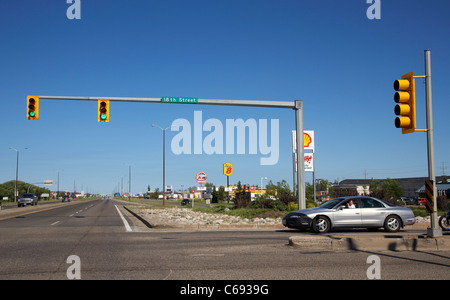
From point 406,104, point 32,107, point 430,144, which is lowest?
point 430,144

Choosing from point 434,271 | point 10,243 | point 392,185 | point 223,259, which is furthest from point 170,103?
point 392,185

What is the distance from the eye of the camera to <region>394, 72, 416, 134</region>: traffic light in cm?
1073

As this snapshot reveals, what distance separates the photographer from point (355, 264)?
852cm

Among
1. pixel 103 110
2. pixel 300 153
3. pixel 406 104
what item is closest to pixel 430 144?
pixel 406 104

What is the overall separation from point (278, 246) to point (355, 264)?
127 inches

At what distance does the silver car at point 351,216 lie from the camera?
1530 cm

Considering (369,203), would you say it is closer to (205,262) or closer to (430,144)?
(430,144)

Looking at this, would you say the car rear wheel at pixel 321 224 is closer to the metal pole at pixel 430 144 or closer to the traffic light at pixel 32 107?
the metal pole at pixel 430 144

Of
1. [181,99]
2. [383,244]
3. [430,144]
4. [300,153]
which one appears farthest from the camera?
[300,153]

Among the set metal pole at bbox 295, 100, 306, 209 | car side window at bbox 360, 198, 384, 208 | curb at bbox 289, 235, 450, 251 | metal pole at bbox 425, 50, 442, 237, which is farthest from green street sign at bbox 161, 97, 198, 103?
metal pole at bbox 425, 50, 442, 237

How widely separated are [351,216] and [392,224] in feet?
5.78

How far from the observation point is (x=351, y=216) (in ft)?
51.2
